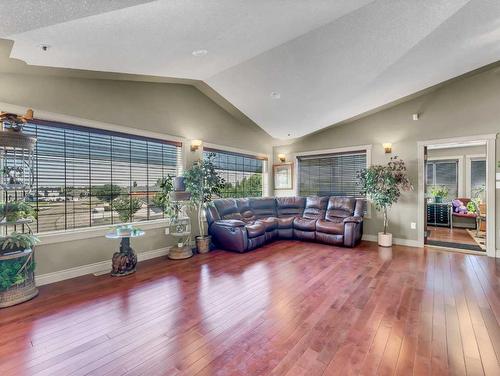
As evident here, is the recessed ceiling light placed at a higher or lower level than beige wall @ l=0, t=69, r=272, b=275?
higher

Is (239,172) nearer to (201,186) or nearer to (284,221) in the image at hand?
(284,221)

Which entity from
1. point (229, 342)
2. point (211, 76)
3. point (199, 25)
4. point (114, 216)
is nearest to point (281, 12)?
point (199, 25)

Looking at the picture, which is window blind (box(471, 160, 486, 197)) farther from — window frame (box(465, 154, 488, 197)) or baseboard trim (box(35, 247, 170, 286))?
baseboard trim (box(35, 247, 170, 286))

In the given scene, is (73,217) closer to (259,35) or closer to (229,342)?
(229,342)

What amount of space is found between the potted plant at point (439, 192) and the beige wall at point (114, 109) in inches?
259

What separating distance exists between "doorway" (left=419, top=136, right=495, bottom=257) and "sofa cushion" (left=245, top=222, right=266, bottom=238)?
326 cm

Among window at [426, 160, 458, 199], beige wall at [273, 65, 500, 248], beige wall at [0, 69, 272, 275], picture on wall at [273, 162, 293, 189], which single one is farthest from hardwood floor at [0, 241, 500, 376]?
window at [426, 160, 458, 199]

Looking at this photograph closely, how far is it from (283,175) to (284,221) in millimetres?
1853

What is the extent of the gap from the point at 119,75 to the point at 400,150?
5.49 metres

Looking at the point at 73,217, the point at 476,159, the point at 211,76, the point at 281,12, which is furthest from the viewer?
the point at 476,159

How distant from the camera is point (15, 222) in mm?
2664

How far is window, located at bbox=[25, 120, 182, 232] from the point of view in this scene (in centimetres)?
Result: 332

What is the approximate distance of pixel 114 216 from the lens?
13.3ft

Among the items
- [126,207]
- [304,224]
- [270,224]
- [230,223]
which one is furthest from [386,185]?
[126,207]
